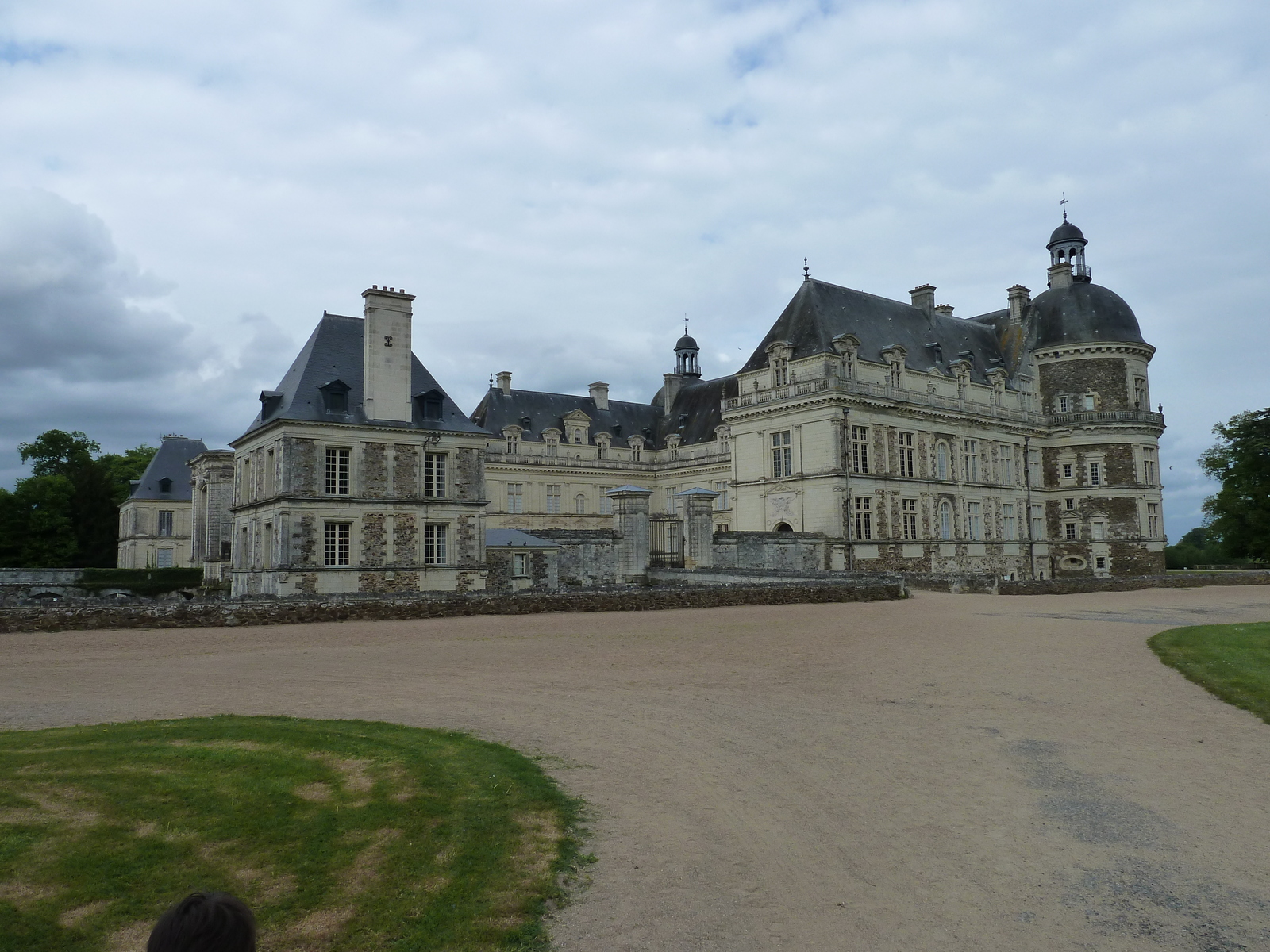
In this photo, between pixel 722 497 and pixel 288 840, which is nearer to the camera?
pixel 288 840

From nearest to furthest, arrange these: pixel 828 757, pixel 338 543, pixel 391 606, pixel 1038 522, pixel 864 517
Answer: pixel 828 757, pixel 391 606, pixel 338 543, pixel 864 517, pixel 1038 522

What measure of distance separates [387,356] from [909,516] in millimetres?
24359

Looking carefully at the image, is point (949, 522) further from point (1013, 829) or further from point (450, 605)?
point (1013, 829)

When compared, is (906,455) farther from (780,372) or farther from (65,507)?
(65,507)

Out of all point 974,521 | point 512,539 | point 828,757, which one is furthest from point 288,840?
point 974,521

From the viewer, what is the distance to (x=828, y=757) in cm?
810

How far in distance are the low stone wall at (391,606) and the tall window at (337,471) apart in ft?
32.9

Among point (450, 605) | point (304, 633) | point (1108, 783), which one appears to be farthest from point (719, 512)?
point (1108, 783)

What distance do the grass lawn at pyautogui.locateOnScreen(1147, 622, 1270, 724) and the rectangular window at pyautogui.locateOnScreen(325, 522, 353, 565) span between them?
74.8ft

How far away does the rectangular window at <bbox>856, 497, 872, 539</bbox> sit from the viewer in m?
38.1

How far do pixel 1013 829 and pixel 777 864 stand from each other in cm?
191

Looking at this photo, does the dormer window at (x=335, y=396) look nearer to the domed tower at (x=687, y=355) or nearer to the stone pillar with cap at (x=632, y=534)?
the stone pillar with cap at (x=632, y=534)

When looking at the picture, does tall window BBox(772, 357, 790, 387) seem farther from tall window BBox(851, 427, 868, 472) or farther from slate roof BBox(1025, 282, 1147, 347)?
slate roof BBox(1025, 282, 1147, 347)

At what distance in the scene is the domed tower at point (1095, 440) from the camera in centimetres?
4578
